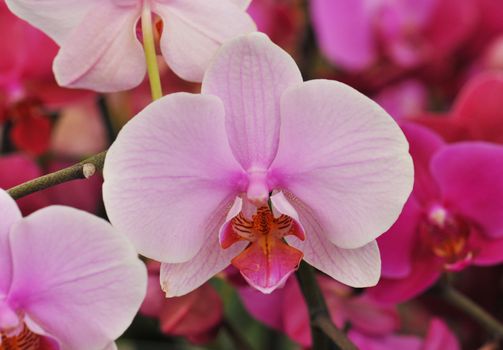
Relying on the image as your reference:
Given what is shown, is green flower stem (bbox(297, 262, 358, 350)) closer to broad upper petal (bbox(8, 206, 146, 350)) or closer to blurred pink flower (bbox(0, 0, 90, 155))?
broad upper petal (bbox(8, 206, 146, 350))

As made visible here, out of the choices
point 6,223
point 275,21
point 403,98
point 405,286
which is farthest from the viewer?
point 403,98

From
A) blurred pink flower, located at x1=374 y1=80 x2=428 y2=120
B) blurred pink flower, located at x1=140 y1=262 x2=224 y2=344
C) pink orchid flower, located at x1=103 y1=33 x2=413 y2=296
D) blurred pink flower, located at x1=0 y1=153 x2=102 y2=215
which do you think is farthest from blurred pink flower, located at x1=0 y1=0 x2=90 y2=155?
blurred pink flower, located at x1=374 y1=80 x2=428 y2=120

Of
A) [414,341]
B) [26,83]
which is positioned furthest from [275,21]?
[414,341]

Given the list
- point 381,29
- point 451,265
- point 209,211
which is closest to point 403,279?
point 451,265

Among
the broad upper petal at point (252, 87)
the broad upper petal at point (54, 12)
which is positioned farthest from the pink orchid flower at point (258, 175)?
the broad upper petal at point (54, 12)

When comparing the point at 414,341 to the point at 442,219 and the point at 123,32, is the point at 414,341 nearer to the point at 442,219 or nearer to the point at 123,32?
the point at 442,219

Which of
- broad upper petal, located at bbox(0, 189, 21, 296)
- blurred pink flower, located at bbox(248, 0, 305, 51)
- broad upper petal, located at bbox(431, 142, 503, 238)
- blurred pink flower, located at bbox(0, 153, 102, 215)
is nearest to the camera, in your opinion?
broad upper petal, located at bbox(0, 189, 21, 296)
